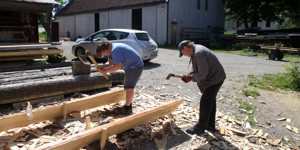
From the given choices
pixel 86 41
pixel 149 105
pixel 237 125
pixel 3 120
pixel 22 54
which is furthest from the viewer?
pixel 86 41

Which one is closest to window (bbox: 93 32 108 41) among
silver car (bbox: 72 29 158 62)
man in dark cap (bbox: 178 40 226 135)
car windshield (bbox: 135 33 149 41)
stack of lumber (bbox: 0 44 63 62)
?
silver car (bbox: 72 29 158 62)

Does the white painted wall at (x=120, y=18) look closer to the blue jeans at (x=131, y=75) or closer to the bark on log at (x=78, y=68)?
Result: the bark on log at (x=78, y=68)

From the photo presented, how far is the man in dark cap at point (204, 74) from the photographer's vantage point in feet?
12.3

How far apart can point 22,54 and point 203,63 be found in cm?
835

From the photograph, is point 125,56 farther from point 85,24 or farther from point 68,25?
point 68,25

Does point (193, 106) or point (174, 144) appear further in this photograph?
point (193, 106)

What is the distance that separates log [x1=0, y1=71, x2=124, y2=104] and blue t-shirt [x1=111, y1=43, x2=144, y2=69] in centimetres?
217

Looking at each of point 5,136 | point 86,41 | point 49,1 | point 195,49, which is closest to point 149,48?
point 86,41

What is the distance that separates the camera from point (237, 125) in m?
4.71

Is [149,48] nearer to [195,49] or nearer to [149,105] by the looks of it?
[149,105]

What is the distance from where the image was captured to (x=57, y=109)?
4.36 m

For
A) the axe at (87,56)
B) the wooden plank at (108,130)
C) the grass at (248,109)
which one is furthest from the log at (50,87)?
the grass at (248,109)

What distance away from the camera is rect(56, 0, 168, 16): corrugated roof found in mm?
23812

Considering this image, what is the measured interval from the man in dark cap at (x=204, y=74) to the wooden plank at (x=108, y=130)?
0.72 m
